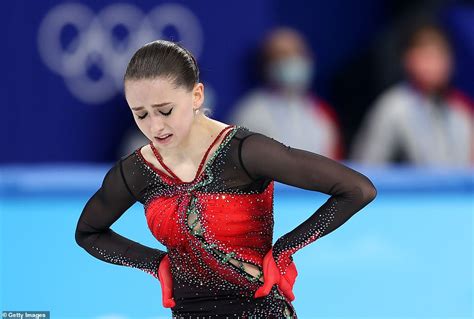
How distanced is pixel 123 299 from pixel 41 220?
2.20 ft

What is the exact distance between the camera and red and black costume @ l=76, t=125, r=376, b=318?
3.17 meters

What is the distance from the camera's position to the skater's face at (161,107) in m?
3.12

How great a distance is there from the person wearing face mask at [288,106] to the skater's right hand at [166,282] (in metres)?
3.44

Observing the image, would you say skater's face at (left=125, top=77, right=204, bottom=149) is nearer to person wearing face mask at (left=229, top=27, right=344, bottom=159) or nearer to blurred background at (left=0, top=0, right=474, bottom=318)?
blurred background at (left=0, top=0, right=474, bottom=318)

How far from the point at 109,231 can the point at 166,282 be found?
0.30 metres

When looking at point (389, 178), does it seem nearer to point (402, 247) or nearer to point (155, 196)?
point (402, 247)

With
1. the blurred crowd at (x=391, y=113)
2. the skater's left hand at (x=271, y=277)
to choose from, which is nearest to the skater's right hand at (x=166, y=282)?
the skater's left hand at (x=271, y=277)

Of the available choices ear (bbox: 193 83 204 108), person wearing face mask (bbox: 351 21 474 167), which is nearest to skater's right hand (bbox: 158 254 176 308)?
ear (bbox: 193 83 204 108)

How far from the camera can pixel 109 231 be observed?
3551 mm

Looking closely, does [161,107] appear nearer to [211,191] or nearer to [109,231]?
[211,191]

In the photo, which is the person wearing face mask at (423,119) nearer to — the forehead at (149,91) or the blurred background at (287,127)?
the blurred background at (287,127)

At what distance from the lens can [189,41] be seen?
7309 mm

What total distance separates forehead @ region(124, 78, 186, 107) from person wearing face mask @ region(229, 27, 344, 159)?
12.1ft

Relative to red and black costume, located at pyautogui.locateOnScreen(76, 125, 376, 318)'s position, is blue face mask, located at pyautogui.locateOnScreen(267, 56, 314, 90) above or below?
above
